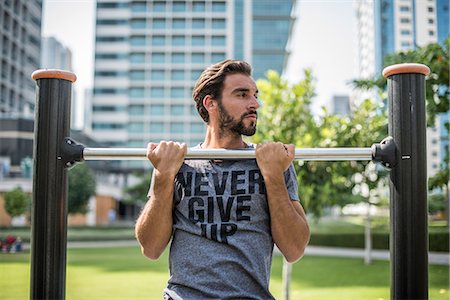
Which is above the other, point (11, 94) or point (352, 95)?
point (11, 94)

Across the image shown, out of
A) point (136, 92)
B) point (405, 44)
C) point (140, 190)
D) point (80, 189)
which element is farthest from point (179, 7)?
point (405, 44)

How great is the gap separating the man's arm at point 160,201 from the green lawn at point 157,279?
16.4ft

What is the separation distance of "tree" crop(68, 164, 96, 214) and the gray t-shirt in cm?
1969

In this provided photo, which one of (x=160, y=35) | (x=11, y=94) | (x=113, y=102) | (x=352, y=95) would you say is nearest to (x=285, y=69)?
(x=160, y=35)

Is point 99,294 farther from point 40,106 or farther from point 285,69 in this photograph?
point 285,69

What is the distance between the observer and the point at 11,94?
24.8 meters

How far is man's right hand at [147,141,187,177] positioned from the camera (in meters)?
1.31

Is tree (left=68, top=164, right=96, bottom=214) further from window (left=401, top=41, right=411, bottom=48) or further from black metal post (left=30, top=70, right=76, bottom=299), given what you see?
black metal post (left=30, top=70, right=76, bottom=299)

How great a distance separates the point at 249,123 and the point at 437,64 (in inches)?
146

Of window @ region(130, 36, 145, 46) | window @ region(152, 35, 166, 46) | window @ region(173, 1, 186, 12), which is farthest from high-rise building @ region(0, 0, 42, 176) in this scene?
window @ region(173, 1, 186, 12)

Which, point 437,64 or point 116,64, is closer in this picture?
point 437,64

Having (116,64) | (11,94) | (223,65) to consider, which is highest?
(116,64)

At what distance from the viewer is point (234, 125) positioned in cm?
145

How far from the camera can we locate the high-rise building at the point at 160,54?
3547 cm
